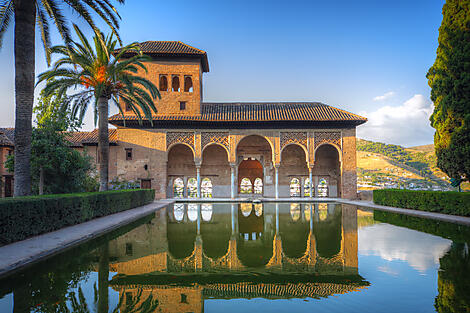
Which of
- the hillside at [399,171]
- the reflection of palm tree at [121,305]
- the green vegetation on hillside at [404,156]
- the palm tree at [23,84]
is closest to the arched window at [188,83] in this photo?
the palm tree at [23,84]

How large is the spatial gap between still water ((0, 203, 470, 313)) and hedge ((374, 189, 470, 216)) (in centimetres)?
453

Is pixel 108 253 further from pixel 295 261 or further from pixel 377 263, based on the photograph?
pixel 377 263

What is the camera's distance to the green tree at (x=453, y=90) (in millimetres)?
12148

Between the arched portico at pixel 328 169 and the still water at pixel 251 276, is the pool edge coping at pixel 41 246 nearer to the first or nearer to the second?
the still water at pixel 251 276

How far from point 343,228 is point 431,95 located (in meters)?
10.4

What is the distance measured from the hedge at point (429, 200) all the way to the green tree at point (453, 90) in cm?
168

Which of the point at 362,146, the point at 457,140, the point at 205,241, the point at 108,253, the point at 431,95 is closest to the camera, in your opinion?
the point at 108,253

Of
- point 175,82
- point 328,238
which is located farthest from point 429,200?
point 175,82

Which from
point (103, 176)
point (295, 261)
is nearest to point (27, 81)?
point (103, 176)

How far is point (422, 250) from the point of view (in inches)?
226

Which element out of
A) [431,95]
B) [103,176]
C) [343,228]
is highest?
[431,95]

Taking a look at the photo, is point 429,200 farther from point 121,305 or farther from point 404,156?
point 404,156

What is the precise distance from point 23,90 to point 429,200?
1584cm

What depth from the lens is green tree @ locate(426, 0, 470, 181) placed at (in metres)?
12.1
